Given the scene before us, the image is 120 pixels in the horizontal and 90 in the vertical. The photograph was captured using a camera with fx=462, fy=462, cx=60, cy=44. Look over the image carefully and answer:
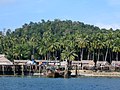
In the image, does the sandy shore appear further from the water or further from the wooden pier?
the water

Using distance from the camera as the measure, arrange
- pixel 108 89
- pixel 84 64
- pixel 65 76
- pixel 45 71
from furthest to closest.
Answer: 1. pixel 84 64
2. pixel 45 71
3. pixel 65 76
4. pixel 108 89

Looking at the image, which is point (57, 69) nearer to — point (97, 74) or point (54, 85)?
point (97, 74)

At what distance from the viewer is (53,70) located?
156875 mm

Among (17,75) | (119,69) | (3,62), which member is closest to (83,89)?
(17,75)

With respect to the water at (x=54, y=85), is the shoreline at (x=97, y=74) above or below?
above

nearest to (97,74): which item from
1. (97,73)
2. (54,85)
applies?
(97,73)

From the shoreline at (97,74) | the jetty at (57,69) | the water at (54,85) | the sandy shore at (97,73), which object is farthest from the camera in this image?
the sandy shore at (97,73)

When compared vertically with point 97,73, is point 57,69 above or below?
above

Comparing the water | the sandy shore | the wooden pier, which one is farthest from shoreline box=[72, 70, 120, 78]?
the water

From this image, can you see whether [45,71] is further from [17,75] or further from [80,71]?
[80,71]

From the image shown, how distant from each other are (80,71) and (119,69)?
55.0 feet

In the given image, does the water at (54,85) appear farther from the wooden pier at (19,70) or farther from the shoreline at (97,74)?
the shoreline at (97,74)

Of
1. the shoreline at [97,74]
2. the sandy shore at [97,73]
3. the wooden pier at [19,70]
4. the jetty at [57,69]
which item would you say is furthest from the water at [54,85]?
the sandy shore at [97,73]

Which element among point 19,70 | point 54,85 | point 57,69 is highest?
point 57,69
